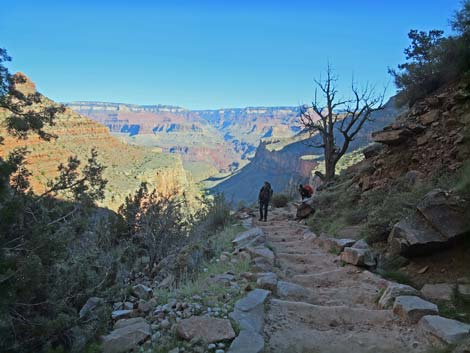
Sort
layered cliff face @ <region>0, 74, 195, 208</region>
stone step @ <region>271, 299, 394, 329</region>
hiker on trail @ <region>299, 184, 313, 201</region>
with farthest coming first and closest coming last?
layered cliff face @ <region>0, 74, 195, 208</region>
hiker on trail @ <region>299, 184, 313, 201</region>
stone step @ <region>271, 299, 394, 329</region>

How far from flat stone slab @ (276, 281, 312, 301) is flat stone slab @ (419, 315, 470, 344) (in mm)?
1771

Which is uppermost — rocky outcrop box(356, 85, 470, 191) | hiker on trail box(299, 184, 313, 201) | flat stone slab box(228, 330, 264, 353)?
rocky outcrop box(356, 85, 470, 191)

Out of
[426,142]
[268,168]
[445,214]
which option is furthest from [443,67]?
[268,168]

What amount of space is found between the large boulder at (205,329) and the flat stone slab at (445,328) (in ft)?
7.54

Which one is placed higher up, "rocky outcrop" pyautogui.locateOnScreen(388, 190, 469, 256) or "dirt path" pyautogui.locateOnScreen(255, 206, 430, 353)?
"rocky outcrop" pyautogui.locateOnScreen(388, 190, 469, 256)

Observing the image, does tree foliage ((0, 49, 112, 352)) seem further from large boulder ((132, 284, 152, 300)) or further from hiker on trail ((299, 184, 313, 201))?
hiker on trail ((299, 184, 313, 201))

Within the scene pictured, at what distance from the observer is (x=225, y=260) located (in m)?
8.39

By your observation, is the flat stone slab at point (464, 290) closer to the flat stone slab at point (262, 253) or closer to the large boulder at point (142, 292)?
the flat stone slab at point (262, 253)

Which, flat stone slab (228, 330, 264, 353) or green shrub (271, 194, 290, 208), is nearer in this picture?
flat stone slab (228, 330, 264, 353)

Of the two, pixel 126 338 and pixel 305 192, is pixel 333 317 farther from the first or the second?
pixel 305 192

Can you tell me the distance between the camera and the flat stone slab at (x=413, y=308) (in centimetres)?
483

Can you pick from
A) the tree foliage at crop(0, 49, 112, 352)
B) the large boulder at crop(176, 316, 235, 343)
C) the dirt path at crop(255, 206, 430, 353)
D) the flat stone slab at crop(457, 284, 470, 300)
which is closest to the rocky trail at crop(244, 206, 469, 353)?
the dirt path at crop(255, 206, 430, 353)

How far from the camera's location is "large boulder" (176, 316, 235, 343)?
4250mm

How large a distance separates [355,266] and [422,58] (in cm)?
1256
